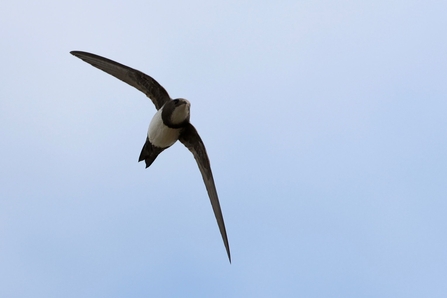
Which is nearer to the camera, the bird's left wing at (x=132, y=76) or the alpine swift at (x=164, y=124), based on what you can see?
the alpine swift at (x=164, y=124)

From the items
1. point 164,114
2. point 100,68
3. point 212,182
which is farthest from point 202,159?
point 100,68

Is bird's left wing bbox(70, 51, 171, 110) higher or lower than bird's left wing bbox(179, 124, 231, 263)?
higher

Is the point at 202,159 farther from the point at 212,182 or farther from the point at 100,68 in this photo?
the point at 100,68

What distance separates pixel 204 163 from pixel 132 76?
2.97 metres

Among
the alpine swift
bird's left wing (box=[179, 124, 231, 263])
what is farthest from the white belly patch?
bird's left wing (box=[179, 124, 231, 263])

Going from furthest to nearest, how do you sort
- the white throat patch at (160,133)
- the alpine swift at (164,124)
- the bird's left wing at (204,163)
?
1. the bird's left wing at (204,163)
2. the white throat patch at (160,133)
3. the alpine swift at (164,124)

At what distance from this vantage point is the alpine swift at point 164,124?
15875mm

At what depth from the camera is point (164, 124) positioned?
1606cm

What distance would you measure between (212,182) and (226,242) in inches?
63.5

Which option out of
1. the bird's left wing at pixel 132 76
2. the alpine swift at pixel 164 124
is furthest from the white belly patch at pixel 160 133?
the bird's left wing at pixel 132 76

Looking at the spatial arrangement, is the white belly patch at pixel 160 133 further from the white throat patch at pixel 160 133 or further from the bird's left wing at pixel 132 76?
the bird's left wing at pixel 132 76

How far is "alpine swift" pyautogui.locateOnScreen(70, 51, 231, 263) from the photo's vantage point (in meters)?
15.9

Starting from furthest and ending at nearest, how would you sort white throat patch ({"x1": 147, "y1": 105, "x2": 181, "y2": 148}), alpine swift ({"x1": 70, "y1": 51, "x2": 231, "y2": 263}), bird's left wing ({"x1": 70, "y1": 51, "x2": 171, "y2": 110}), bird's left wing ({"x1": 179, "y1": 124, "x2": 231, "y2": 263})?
1. bird's left wing ({"x1": 179, "y1": 124, "x2": 231, "y2": 263})
2. bird's left wing ({"x1": 70, "y1": 51, "x2": 171, "y2": 110})
3. white throat patch ({"x1": 147, "y1": 105, "x2": 181, "y2": 148})
4. alpine swift ({"x1": 70, "y1": 51, "x2": 231, "y2": 263})

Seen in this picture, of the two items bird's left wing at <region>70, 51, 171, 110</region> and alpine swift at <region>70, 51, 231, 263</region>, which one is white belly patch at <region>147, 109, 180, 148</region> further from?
bird's left wing at <region>70, 51, 171, 110</region>
